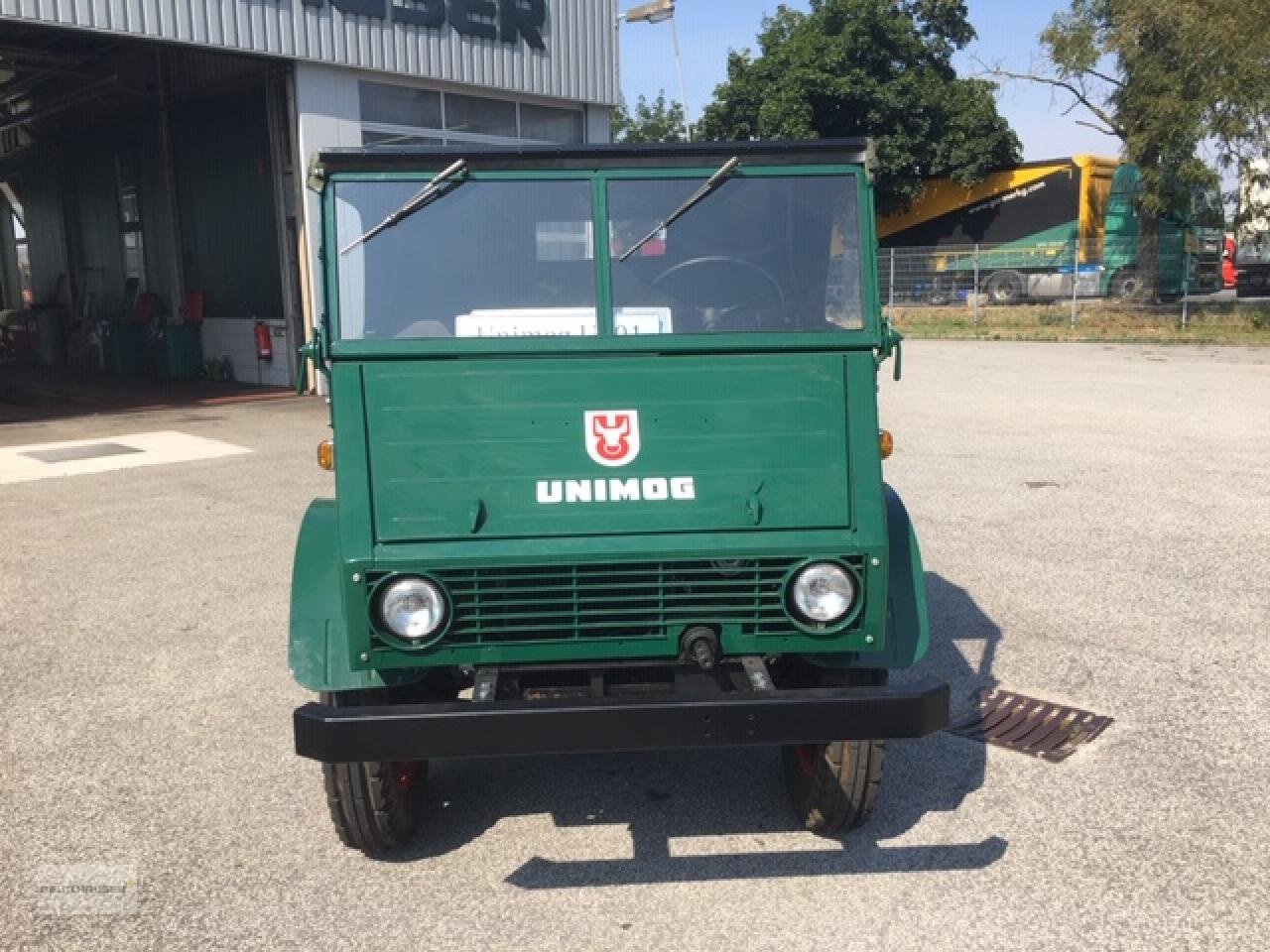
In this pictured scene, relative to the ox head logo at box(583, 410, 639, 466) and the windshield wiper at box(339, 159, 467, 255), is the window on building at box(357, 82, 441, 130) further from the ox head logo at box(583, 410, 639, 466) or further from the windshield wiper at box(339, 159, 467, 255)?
the ox head logo at box(583, 410, 639, 466)

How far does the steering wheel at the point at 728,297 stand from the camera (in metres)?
3.74

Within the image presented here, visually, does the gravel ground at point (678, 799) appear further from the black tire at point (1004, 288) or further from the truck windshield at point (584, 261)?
the black tire at point (1004, 288)

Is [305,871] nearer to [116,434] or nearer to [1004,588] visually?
[1004,588]

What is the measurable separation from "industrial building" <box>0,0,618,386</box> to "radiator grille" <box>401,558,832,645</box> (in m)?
11.0

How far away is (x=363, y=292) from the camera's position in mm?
3684

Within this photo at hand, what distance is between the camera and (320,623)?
11.7ft

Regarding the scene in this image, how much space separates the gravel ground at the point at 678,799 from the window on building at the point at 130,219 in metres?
13.4

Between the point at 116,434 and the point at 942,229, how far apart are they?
1004 inches

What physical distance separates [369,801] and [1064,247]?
92.4ft

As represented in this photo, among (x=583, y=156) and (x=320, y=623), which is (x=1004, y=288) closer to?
(x=583, y=156)

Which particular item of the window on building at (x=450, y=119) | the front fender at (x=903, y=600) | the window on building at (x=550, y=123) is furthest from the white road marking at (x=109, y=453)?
the front fender at (x=903, y=600)

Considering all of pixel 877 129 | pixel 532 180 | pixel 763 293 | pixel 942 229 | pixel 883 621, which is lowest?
pixel 883 621

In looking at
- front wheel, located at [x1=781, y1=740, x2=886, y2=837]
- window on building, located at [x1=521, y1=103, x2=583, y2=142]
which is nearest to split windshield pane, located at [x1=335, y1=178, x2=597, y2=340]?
front wheel, located at [x1=781, y1=740, x2=886, y2=837]

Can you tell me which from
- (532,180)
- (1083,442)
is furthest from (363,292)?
(1083,442)
